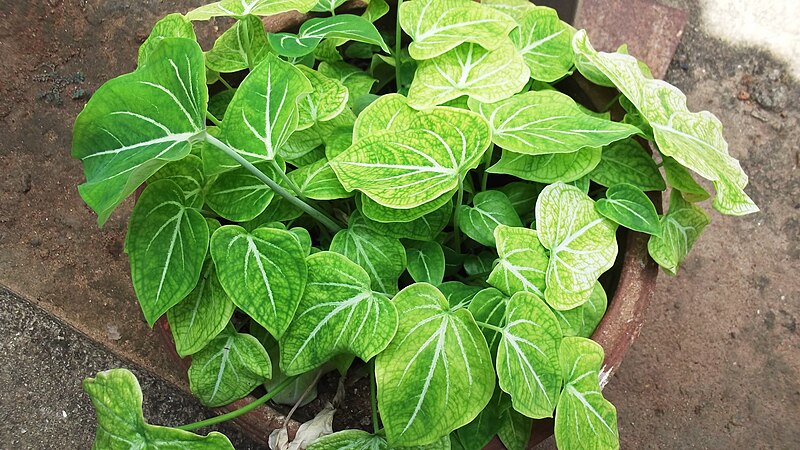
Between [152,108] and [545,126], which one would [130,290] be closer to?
[152,108]

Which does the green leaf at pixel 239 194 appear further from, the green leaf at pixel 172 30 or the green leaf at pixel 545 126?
the green leaf at pixel 545 126

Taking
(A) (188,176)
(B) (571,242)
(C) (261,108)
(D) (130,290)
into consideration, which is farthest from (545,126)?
(D) (130,290)

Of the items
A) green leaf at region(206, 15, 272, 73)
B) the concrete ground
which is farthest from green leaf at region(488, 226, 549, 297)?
the concrete ground

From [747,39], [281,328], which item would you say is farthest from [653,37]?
[281,328]

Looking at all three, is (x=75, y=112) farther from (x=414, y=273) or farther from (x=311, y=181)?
(x=414, y=273)

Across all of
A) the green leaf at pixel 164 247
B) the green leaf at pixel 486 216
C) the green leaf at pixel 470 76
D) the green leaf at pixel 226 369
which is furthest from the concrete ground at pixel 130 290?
the green leaf at pixel 470 76

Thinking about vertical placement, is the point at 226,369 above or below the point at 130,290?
above
